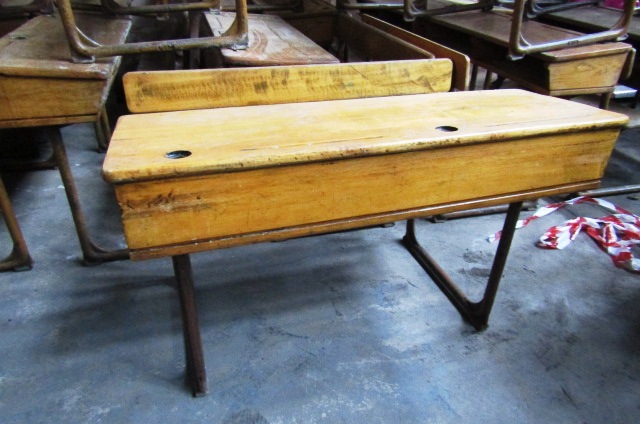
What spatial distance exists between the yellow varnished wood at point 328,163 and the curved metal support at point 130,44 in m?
0.39

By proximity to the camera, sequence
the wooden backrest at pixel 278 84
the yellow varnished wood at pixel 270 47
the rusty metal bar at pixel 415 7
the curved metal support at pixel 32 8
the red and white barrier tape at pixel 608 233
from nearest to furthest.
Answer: the wooden backrest at pixel 278 84 → the yellow varnished wood at pixel 270 47 → the red and white barrier tape at pixel 608 233 → the curved metal support at pixel 32 8 → the rusty metal bar at pixel 415 7

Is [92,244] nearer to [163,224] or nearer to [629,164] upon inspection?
[163,224]

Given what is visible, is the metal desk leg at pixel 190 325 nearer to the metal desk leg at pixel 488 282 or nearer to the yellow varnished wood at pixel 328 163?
the yellow varnished wood at pixel 328 163

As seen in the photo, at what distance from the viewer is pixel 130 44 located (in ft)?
4.90

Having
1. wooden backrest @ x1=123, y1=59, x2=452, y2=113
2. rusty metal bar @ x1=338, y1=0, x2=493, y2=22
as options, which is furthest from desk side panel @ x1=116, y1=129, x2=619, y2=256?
rusty metal bar @ x1=338, y1=0, x2=493, y2=22

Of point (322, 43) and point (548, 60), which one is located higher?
point (548, 60)

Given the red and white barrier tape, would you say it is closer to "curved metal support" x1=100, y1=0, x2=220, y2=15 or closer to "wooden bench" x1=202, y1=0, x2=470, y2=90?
"wooden bench" x1=202, y1=0, x2=470, y2=90

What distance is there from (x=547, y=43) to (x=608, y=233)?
3.16 ft

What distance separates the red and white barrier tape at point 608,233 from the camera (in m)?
2.12

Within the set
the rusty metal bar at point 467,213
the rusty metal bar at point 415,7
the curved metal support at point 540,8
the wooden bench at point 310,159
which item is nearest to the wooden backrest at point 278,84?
the wooden bench at point 310,159

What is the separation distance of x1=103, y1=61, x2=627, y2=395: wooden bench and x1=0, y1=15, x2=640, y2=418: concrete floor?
0.23m

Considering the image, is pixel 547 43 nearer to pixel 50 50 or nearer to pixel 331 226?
pixel 331 226

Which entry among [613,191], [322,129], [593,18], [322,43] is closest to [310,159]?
[322,129]

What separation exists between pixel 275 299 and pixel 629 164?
2609 millimetres
